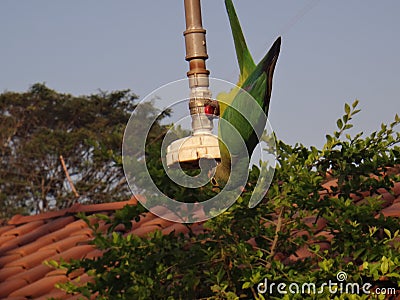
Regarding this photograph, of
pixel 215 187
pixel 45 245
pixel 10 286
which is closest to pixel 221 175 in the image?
pixel 215 187

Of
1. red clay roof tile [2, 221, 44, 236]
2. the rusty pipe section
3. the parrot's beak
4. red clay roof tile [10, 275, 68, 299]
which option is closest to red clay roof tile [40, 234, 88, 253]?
red clay roof tile [10, 275, 68, 299]

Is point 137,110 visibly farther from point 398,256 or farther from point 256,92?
point 398,256

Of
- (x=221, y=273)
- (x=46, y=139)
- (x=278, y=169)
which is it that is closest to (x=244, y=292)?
(x=221, y=273)

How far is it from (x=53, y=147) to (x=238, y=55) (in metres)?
22.0

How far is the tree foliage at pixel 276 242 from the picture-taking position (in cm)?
305

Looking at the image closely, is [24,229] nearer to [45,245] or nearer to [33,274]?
[45,245]

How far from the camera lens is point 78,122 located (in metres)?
25.3

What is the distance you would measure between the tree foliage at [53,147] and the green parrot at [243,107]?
1989cm

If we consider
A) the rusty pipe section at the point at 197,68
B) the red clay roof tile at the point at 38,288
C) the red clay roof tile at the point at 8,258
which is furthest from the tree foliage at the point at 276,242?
the red clay roof tile at the point at 8,258

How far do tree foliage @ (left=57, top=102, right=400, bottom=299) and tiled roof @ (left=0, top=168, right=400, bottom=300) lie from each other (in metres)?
0.77

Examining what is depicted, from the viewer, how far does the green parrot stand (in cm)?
233

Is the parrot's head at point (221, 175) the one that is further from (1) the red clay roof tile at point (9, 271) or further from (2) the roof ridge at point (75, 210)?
(1) the red clay roof tile at point (9, 271)

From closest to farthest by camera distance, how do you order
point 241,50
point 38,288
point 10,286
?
point 241,50
point 38,288
point 10,286

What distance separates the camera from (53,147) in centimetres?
2398
